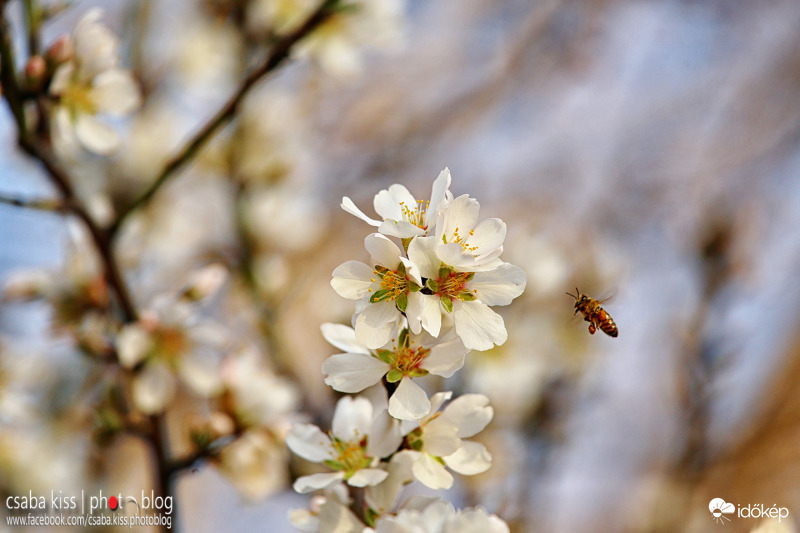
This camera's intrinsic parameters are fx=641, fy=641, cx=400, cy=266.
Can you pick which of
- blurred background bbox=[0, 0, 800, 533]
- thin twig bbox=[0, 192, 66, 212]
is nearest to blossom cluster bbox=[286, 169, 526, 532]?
blurred background bbox=[0, 0, 800, 533]

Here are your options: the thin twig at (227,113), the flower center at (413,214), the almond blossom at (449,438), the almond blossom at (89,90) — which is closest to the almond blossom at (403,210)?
the flower center at (413,214)

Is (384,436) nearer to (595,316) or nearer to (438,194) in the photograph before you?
(438,194)

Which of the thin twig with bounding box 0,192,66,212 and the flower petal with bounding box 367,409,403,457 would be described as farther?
the thin twig with bounding box 0,192,66,212

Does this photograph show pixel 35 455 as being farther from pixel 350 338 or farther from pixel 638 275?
pixel 638 275

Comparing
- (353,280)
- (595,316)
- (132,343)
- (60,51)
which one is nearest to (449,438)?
(353,280)

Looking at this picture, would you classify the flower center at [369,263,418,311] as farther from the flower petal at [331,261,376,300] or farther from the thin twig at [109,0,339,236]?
the thin twig at [109,0,339,236]

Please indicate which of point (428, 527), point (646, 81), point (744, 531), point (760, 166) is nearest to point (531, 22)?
point (646, 81)

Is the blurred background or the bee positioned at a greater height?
the blurred background
